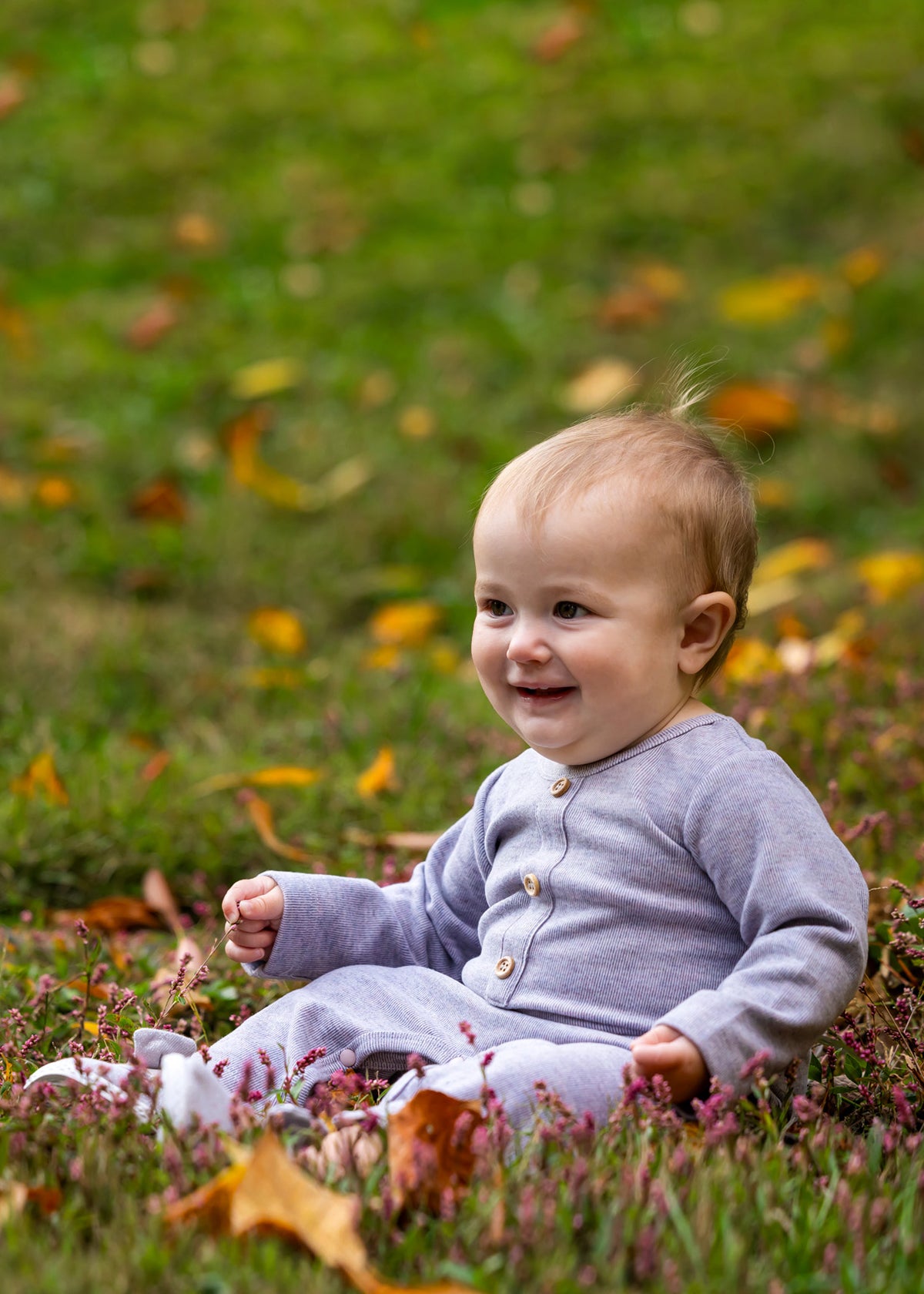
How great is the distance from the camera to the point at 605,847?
205 centimetres

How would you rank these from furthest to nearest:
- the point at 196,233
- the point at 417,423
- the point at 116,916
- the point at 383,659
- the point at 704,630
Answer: the point at 196,233 < the point at 417,423 < the point at 383,659 < the point at 116,916 < the point at 704,630

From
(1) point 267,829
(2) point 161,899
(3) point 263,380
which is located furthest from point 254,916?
(3) point 263,380

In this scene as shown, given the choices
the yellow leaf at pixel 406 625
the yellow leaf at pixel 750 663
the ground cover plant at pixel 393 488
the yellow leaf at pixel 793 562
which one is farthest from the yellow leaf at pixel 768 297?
the yellow leaf at pixel 750 663

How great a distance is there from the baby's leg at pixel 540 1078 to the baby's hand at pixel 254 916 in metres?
0.41

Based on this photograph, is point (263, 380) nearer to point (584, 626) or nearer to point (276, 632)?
point (276, 632)

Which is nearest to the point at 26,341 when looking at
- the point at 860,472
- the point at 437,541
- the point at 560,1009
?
the point at 437,541

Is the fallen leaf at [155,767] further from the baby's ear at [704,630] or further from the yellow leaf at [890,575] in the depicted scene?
the yellow leaf at [890,575]

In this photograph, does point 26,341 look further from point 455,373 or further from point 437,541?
point 437,541

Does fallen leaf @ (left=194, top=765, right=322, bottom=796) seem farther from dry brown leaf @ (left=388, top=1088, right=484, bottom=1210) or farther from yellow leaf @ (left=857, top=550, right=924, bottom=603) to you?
yellow leaf @ (left=857, top=550, right=924, bottom=603)

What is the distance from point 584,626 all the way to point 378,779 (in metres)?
1.48

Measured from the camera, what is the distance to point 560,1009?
6.54ft

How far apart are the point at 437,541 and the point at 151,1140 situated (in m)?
3.67

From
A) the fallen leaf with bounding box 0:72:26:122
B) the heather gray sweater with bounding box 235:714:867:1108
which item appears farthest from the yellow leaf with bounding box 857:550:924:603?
the fallen leaf with bounding box 0:72:26:122

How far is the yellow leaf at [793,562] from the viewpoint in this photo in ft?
16.0
